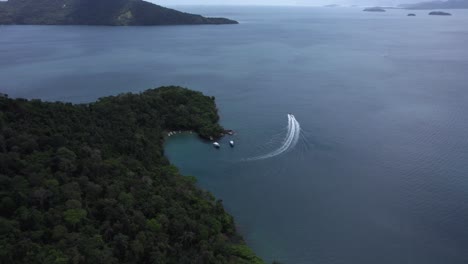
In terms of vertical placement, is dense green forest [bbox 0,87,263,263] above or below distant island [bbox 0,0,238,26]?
below

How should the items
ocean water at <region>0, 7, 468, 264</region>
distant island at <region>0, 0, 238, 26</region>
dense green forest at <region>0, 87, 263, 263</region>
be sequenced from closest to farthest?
dense green forest at <region>0, 87, 263, 263</region>, ocean water at <region>0, 7, 468, 264</region>, distant island at <region>0, 0, 238, 26</region>

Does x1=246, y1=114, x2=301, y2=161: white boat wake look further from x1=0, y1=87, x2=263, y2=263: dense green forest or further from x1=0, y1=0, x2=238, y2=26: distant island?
x1=0, y1=0, x2=238, y2=26: distant island

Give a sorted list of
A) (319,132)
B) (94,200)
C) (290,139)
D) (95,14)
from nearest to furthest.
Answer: (94,200), (290,139), (319,132), (95,14)

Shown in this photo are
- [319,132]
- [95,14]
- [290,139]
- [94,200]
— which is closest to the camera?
[94,200]

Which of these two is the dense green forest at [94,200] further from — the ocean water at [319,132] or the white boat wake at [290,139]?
the white boat wake at [290,139]

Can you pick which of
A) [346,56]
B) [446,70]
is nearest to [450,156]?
[446,70]

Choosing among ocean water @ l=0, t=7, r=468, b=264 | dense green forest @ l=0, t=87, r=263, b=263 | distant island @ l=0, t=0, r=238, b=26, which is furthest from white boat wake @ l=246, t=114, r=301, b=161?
distant island @ l=0, t=0, r=238, b=26

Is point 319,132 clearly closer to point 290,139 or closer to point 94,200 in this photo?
point 290,139

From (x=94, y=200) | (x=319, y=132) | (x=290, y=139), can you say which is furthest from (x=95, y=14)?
(x=94, y=200)
